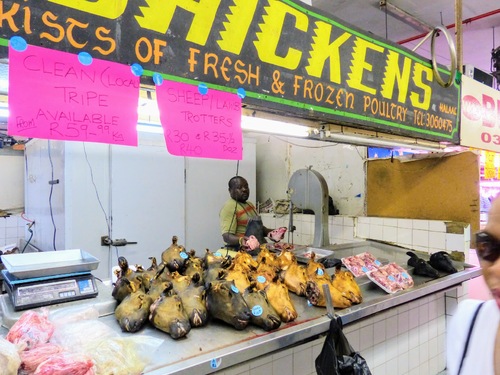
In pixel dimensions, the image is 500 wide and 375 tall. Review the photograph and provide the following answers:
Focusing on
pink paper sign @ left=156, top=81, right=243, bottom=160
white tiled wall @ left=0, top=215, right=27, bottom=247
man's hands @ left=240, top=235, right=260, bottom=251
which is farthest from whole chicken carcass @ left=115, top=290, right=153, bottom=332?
white tiled wall @ left=0, top=215, right=27, bottom=247

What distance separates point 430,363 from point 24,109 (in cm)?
A: 342

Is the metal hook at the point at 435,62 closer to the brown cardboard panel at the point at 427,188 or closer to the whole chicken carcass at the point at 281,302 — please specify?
the brown cardboard panel at the point at 427,188

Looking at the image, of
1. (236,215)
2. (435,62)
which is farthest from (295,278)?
(236,215)

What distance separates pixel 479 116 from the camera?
311 centimetres

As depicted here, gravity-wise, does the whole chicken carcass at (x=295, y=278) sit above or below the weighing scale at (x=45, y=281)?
below

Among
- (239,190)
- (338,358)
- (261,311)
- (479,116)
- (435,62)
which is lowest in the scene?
(338,358)

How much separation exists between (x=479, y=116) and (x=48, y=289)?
357cm

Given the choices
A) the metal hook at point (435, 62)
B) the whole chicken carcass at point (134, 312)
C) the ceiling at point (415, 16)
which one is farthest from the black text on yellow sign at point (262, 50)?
the ceiling at point (415, 16)

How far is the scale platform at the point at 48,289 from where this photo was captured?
153 cm

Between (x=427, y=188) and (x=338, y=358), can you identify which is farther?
(x=427, y=188)

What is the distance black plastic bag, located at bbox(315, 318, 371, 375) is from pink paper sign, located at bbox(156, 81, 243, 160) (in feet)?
3.20

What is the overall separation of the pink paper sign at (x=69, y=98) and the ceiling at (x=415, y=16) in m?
3.81

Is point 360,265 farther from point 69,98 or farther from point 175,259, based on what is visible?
point 69,98

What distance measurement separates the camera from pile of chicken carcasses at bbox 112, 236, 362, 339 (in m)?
1.49
